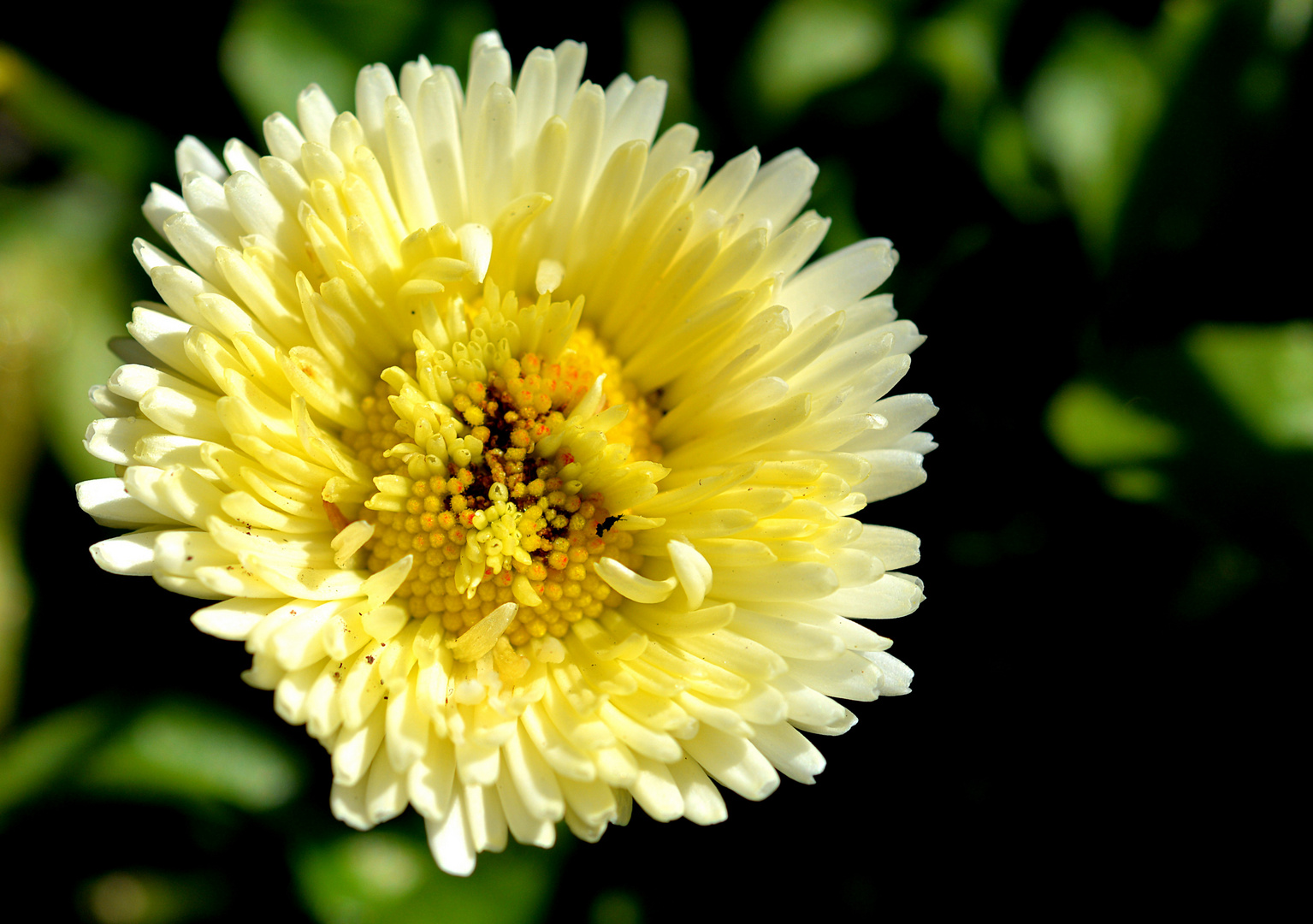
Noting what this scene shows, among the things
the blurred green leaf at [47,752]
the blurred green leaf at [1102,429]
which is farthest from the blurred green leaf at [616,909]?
the blurred green leaf at [1102,429]

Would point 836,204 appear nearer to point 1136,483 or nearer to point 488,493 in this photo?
point 1136,483

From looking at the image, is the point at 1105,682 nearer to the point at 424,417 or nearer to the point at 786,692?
the point at 786,692

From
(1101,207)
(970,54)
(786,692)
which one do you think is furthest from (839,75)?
(786,692)

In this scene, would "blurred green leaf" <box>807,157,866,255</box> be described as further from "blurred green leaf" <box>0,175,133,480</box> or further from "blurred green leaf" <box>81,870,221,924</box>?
"blurred green leaf" <box>81,870,221,924</box>

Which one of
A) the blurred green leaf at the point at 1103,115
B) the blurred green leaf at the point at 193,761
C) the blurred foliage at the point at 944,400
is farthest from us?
the blurred green leaf at the point at 1103,115

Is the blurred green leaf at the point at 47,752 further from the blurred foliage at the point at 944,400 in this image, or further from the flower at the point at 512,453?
the flower at the point at 512,453

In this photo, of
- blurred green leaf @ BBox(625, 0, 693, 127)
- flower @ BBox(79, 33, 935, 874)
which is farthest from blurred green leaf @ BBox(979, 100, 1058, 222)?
flower @ BBox(79, 33, 935, 874)
